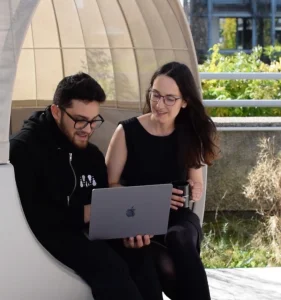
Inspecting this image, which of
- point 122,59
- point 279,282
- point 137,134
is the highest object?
point 122,59

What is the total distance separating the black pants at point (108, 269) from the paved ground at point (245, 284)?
3.28 ft

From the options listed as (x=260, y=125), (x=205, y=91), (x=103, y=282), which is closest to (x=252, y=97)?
(x=205, y=91)

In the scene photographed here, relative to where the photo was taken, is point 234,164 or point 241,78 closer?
point 241,78

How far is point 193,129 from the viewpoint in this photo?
4785mm

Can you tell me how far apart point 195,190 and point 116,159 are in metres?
0.46

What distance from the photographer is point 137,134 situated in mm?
4707

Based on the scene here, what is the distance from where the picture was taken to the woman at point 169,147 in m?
4.56

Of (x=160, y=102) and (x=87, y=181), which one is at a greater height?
(x=160, y=102)

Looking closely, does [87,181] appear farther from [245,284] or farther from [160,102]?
[245,284]

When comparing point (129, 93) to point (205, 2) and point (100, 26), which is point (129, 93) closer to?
point (100, 26)

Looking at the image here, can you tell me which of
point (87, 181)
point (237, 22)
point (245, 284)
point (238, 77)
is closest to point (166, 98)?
point (87, 181)

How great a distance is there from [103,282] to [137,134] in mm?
941

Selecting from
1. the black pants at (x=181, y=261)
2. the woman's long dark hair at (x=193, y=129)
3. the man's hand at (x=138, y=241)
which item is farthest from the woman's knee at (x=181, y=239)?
the woman's long dark hair at (x=193, y=129)

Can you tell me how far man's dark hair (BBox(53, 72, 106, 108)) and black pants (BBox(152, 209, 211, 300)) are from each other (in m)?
0.75
